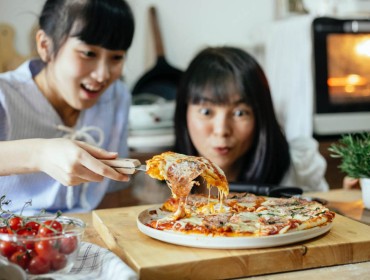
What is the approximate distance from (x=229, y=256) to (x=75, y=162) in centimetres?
32

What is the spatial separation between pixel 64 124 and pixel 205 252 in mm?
920

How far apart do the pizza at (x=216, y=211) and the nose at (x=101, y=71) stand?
1.64 feet

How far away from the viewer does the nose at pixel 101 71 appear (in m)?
1.55

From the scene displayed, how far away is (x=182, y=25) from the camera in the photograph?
260 cm

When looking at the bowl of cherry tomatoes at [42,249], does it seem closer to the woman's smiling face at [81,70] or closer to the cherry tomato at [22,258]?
the cherry tomato at [22,258]

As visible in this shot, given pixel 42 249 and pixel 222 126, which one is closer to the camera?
pixel 42 249

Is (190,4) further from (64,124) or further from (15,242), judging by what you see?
(15,242)

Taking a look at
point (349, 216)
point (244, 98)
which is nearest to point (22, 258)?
point (349, 216)

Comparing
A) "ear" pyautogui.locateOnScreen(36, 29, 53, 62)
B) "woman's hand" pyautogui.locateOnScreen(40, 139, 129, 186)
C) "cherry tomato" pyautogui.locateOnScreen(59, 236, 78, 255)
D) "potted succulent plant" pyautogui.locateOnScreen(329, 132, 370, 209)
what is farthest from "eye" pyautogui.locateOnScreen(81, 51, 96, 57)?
"cherry tomato" pyautogui.locateOnScreen(59, 236, 78, 255)

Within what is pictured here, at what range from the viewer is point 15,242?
2.68 feet

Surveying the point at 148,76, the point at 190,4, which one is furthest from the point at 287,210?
the point at 190,4

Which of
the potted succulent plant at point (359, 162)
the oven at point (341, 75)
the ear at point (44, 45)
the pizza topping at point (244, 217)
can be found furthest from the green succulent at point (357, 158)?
the oven at point (341, 75)

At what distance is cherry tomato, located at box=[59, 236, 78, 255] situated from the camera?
2.66 ft

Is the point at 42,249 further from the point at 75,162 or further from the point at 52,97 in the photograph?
the point at 52,97
